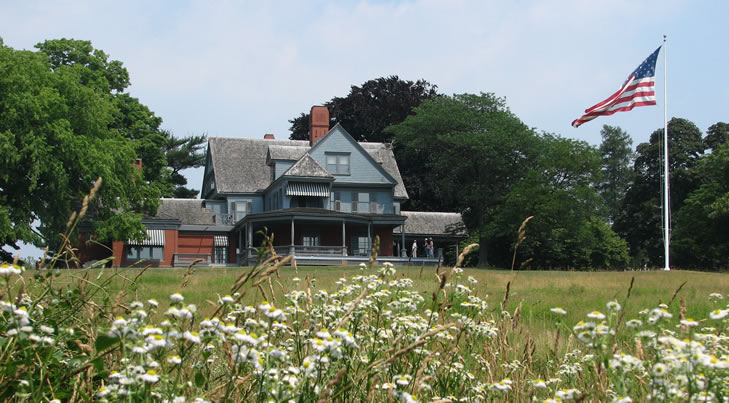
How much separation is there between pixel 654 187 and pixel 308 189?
114ft

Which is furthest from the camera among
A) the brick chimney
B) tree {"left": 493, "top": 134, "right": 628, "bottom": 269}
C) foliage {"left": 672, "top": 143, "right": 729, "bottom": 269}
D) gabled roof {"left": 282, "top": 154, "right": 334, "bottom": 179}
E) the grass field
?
the brick chimney

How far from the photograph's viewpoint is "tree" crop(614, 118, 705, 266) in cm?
6016

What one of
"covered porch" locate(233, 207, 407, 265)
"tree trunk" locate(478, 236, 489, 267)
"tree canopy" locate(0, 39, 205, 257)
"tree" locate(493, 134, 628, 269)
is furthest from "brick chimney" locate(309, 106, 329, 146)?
"tree canopy" locate(0, 39, 205, 257)

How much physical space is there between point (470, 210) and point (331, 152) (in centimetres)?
1225

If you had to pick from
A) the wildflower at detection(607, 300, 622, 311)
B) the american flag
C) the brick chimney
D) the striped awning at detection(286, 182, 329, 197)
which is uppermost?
the brick chimney

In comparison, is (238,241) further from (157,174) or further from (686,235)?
(686,235)

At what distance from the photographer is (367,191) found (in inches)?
1975

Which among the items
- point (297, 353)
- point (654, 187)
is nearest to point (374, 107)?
point (654, 187)

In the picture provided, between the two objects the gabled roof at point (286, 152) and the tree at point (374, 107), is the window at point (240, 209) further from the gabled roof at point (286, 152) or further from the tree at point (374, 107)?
the tree at point (374, 107)

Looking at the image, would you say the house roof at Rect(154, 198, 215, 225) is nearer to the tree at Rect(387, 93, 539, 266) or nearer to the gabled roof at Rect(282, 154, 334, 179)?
the gabled roof at Rect(282, 154, 334, 179)

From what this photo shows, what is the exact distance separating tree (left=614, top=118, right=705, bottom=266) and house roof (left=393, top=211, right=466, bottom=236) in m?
16.5

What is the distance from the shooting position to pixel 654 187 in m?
63.4

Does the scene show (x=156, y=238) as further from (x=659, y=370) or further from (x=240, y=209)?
(x=659, y=370)

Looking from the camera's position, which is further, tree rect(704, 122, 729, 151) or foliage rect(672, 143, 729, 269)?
tree rect(704, 122, 729, 151)
